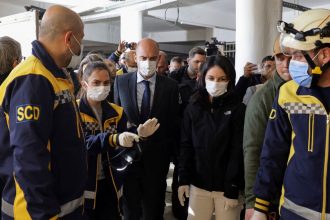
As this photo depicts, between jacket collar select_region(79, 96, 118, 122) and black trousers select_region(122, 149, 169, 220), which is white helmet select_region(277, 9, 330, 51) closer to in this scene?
jacket collar select_region(79, 96, 118, 122)

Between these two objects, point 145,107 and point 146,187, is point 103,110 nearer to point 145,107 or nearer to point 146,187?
point 145,107

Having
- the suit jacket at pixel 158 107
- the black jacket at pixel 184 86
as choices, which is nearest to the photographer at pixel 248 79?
the black jacket at pixel 184 86

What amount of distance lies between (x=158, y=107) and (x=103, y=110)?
0.59m

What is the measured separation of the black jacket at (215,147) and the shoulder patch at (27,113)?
1.32 meters

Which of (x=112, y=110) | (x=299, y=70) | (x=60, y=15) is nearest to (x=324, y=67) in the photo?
(x=299, y=70)

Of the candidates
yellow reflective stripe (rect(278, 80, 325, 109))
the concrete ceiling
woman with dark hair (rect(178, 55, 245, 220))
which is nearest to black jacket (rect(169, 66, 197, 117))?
woman with dark hair (rect(178, 55, 245, 220))

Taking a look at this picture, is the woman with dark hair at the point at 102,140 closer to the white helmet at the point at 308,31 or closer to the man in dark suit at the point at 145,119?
the man in dark suit at the point at 145,119

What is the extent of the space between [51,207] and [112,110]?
3.82 feet

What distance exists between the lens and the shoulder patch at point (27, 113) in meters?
1.49

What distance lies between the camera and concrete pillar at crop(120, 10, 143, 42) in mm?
9133

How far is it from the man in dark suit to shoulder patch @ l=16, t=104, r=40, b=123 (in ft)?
4.73

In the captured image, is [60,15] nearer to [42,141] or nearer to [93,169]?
[42,141]

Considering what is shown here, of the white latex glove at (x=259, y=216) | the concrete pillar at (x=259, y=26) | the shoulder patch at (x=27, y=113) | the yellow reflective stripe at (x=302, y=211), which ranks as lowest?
the white latex glove at (x=259, y=216)

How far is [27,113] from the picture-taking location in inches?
58.9
